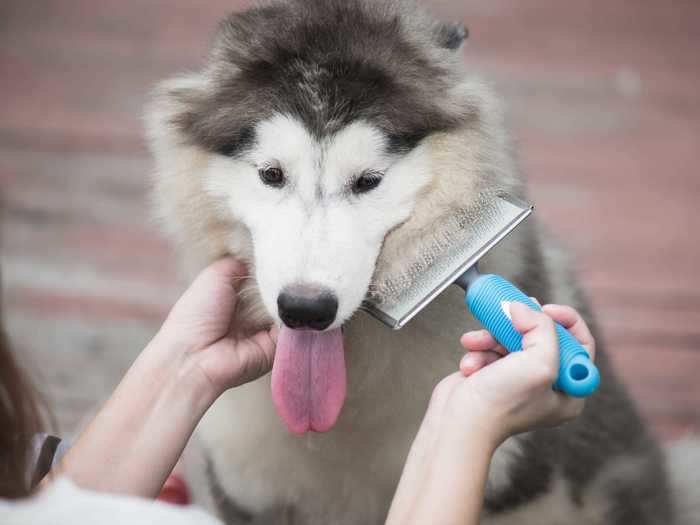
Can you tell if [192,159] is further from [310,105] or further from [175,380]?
[175,380]

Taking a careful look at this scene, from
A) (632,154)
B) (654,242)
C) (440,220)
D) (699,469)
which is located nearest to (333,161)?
(440,220)

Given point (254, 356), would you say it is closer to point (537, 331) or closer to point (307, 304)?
point (307, 304)

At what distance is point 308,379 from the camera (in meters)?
1.33

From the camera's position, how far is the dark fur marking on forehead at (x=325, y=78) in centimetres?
130

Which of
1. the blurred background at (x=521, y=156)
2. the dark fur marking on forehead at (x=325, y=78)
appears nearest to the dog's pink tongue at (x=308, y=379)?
the dark fur marking on forehead at (x=325, y=78)

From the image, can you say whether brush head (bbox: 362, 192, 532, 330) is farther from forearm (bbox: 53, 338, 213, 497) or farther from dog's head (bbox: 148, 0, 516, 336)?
forearm (bbox: 53, 338, 213, 497)

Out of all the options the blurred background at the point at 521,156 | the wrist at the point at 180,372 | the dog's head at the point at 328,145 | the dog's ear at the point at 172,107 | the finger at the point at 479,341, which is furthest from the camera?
the blurred background at the point at 521,156

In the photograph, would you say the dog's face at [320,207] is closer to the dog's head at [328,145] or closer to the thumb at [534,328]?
the dog's head at [328,145]

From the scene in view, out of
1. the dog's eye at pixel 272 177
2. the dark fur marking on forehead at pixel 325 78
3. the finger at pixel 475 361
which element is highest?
the dark fur marking on forehead at pixel 325 78

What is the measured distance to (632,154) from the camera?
3229 millimetres

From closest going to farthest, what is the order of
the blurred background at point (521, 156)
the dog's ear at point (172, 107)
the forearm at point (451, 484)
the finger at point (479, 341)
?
the forearm at point (451, 484), the finger at point (479, 341), the dog's ear at point (172, 107), the blurred background at point (521, 156)

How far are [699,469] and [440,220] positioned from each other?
3.37ft

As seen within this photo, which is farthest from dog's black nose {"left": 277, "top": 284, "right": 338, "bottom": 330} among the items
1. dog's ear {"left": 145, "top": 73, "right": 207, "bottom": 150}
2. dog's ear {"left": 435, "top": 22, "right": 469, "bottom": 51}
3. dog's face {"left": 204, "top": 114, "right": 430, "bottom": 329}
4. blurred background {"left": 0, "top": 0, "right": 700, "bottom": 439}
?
blurred background {"left": 0, "top": 0, "right": 700, "bottom": 439}

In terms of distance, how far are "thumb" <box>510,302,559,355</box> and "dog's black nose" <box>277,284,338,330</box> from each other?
0.87ft
